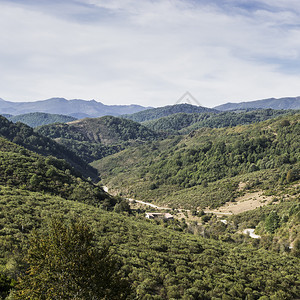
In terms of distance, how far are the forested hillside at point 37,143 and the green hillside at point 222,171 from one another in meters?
27.3

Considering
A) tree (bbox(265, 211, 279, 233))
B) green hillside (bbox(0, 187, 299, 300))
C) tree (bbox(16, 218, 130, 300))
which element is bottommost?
tree (bbox(265, 211, 279, 233))

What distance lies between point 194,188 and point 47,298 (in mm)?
93952

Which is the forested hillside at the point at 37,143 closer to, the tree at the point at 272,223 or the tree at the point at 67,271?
the tree at the point at 272,223

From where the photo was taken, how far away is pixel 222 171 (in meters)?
109

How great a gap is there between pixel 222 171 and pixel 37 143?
118092mm

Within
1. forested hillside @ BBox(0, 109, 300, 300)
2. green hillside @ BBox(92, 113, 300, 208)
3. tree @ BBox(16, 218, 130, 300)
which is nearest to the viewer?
tree @ BBox(16, 218, 130, 300)

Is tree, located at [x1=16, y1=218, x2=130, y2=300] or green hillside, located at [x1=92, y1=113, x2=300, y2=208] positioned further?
green hillside, located at [x1=92, y1=113, x2=300, y2=208]

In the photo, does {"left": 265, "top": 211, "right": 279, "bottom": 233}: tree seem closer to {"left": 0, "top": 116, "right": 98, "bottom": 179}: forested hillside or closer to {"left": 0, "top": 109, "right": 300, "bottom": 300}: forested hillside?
{"left": 0, "top": 109, "right": 300, "bottom": 300}: forested hillside

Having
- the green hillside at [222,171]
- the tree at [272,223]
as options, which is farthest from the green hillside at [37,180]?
the green hillside at [222,171]

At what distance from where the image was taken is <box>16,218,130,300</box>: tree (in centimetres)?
1012

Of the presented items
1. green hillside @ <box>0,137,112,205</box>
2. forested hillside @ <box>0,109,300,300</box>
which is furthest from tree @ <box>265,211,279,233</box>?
A: green hillside @ <box>0,137,112,205</box>

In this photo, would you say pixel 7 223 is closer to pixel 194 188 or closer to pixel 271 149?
pixel 194 188

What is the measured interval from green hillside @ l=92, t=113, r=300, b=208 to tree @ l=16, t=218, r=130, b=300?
71437 mm

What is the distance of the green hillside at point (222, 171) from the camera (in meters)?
83.7
